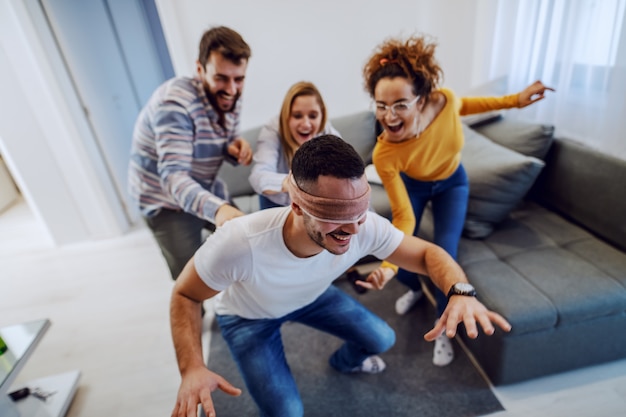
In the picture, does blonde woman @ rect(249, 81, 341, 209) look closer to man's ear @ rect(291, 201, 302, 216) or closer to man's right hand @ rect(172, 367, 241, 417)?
man's ear @ rect(291, 201, 302, 216)

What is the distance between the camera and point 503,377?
126cm

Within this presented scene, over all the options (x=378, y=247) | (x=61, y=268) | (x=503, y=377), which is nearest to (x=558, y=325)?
(x=503, y=377)

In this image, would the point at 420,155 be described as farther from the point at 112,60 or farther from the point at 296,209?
the point at 112,60

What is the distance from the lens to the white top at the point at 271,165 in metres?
1.29

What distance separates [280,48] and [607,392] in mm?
2416

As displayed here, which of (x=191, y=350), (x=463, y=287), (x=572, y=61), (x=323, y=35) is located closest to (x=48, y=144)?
(x=323, y=35)

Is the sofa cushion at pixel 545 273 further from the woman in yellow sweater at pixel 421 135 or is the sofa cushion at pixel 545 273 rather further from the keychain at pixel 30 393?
the keychain at pixel 30 393

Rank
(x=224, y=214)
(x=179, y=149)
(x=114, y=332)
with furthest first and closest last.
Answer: (x=114, y=332)
(x=179, y=149)
(x=224, y=214)

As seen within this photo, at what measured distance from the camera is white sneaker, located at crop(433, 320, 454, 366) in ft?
4.63

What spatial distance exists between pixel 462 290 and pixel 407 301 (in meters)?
0.84

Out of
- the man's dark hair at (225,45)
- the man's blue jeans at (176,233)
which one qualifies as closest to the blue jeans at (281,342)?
the man's blue jeans at (176,233)

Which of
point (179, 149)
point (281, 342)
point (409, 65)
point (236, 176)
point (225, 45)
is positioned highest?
point (225, 45)

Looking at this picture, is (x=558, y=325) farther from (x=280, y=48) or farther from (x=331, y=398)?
(x=280, y=48)

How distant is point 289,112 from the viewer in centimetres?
139
